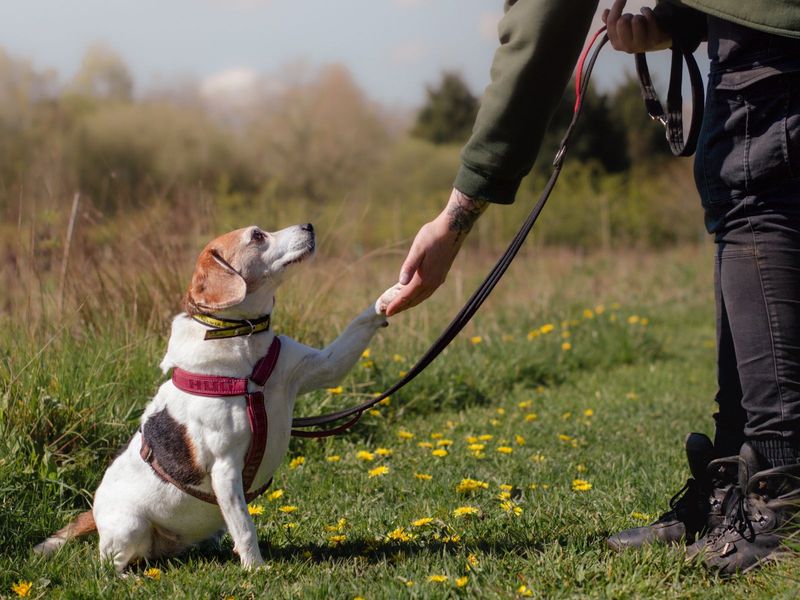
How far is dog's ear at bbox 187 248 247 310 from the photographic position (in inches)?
106

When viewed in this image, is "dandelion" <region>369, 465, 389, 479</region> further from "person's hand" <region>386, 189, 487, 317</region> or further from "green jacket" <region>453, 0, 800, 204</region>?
"green jacket" <region>453, 0, 800, 204</region>

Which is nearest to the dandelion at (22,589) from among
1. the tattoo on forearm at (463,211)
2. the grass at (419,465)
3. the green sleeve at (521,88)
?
the grass at (419,465)

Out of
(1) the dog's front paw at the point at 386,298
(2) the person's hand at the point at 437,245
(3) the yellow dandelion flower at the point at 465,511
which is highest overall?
(2) the person's hand at the point at 437,245

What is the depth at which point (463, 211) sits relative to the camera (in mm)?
2322

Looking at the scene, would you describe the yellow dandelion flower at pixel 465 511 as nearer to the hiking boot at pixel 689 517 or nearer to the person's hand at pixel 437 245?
the hiking boot at pixel 689 517

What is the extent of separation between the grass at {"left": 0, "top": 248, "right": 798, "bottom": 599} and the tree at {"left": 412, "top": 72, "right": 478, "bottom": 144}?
2109cm

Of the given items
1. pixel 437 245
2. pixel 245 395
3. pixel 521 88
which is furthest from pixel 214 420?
pixel 521 88

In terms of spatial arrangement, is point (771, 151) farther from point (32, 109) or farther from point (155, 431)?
point (32, 109)

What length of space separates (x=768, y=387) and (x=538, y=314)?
547 cm

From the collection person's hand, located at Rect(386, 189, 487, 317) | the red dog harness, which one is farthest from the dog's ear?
person's hand, located at Rect(386, 189, 487, 317)

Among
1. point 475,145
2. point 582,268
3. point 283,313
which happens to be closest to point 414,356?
point 283,313

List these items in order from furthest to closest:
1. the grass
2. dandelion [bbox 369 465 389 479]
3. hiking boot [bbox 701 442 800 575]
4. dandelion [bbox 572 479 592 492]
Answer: dandelion [bbox 369 465 389 479]
dandelion [bbox 572 479 592 492]
the grass
hiking boot [bbox 701 442 800 575]

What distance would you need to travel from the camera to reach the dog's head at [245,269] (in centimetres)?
270

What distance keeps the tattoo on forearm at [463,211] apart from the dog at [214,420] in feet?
1.13
